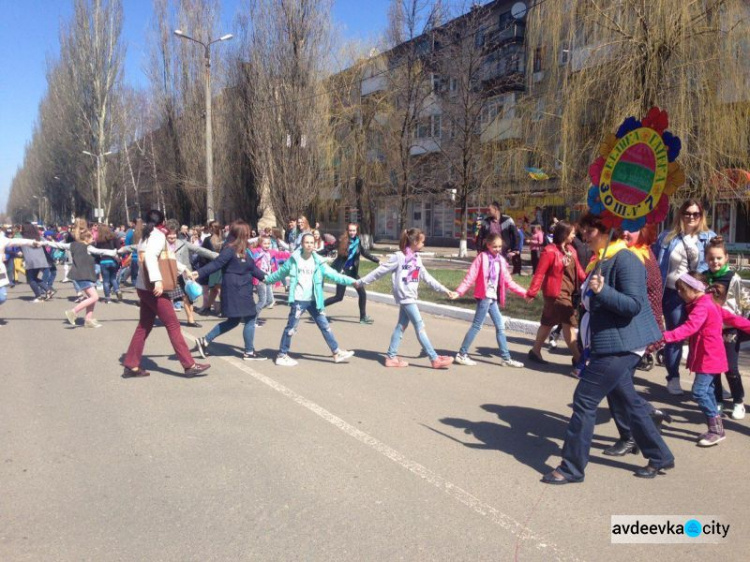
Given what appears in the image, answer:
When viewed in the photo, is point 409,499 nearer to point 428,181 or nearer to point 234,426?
point 234,426

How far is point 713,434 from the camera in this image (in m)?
5.04

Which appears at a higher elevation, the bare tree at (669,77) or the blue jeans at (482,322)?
the bare tree at (669,77)

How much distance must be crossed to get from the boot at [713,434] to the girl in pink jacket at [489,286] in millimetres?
2822

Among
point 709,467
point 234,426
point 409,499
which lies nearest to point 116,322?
point 234,426

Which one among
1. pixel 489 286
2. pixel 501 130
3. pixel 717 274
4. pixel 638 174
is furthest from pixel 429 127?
pixel 638 174

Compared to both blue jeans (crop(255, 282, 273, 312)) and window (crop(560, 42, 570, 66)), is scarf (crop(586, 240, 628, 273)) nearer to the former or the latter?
blue jeans (crop(255, 282, 273, 312))

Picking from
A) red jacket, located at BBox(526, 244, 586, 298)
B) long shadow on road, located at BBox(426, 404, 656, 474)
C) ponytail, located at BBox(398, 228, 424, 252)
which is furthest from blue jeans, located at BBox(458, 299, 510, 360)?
long shadow on road, located at BBox(426, 404, 656, 474)

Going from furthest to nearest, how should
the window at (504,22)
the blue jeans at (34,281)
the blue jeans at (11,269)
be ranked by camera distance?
the window at (504,22) < the blue jeans at (11,269) < the blue jeans at (34,281)

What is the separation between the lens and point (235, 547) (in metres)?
3.37

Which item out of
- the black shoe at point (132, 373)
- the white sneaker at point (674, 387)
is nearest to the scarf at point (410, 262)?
the white sneaker at point (674, 387)

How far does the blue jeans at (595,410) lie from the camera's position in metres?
4.07

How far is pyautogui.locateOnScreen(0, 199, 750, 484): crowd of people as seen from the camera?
4.10 m

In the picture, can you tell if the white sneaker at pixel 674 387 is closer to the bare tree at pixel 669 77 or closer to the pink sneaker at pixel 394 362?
the pink sneaker at pixel 394 362
